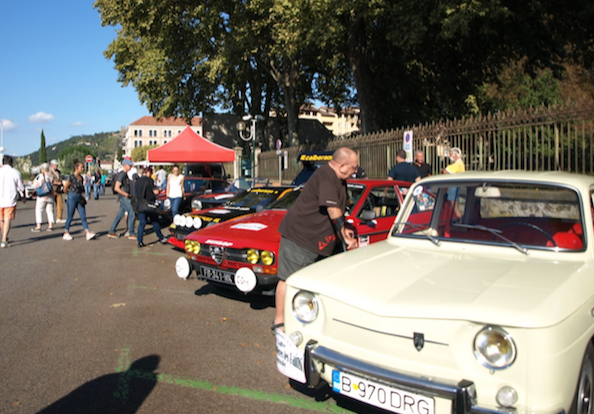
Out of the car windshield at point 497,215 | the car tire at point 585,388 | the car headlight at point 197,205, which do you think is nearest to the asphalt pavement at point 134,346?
the car tire at point 585,388

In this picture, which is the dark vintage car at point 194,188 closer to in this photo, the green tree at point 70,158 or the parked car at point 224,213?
the parked car at point 224,213

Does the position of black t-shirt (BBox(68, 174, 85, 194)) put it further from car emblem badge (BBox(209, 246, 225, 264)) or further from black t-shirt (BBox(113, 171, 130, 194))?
car emblem badge (BBox(209, 246, 225, 264))

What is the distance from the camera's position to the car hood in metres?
2.65

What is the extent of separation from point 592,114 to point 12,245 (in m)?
11.7

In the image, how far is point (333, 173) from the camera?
439 centimetres

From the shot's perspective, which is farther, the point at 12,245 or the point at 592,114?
the point at 12,245

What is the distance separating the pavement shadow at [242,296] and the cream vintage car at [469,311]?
8.44ft

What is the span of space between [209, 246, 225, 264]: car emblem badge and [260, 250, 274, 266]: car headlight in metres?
0.59

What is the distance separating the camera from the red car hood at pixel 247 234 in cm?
585

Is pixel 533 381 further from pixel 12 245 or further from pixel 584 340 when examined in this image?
pixel 12 245

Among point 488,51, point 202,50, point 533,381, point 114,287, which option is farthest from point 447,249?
point 202,50

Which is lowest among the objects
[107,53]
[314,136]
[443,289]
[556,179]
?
[443,289]

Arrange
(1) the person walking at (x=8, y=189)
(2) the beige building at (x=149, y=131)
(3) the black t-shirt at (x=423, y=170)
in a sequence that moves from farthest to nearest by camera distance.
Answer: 1. (2) the beige building at (x=149, y=131)
2. (1) the person walking at (x=8, y=189)
3. (3) the black t-shirt at (x=423, y=170)

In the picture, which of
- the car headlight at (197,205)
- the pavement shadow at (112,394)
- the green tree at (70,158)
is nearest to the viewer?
the pavement shadow at (112,394)
